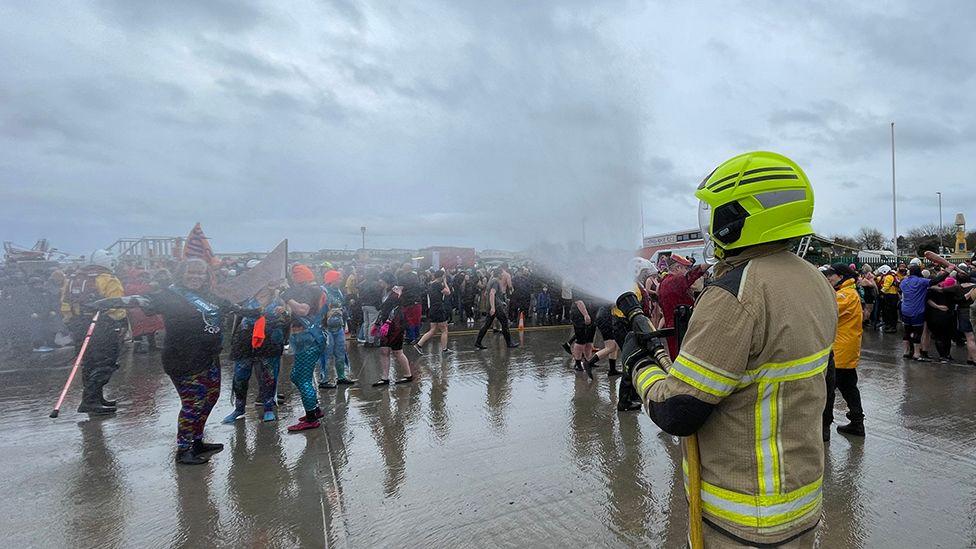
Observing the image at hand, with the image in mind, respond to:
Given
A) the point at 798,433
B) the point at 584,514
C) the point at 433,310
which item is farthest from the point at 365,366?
the point at 798,433

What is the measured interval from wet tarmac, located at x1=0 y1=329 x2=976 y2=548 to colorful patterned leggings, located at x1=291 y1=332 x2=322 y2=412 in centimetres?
39

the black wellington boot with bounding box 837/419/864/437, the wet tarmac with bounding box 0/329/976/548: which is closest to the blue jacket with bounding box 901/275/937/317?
the wet tarmac with bounding box 0/329/976/548

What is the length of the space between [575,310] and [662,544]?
481cm

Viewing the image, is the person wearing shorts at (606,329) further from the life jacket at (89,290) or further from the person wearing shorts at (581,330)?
the life jacket at (89,290)

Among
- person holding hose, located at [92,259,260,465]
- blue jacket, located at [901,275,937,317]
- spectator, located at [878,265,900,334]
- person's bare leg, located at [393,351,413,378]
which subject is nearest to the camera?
person holding hose, located at [92,259,260,465]

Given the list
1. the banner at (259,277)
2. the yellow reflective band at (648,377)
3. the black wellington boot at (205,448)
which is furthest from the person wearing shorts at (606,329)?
the yellow reflective band at (648,377)

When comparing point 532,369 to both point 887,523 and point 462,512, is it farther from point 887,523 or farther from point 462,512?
point 887,523

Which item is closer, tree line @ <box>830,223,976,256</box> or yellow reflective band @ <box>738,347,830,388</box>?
yellow reflective band @ <box>738,347,830,388</box>

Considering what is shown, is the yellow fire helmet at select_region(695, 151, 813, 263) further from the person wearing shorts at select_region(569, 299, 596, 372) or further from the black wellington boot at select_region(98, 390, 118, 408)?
the black wellington boot at select_region(98, 390, 118, 408)

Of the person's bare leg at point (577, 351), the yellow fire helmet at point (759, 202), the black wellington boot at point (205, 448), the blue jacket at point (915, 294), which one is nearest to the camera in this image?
the yellow fire helmet at point (759, 202)

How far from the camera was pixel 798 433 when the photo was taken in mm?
1560

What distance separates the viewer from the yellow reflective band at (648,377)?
168 cm

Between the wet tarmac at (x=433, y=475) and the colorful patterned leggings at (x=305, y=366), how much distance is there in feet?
1.29

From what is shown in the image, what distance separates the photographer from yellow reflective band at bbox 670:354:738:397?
1.47 metres
